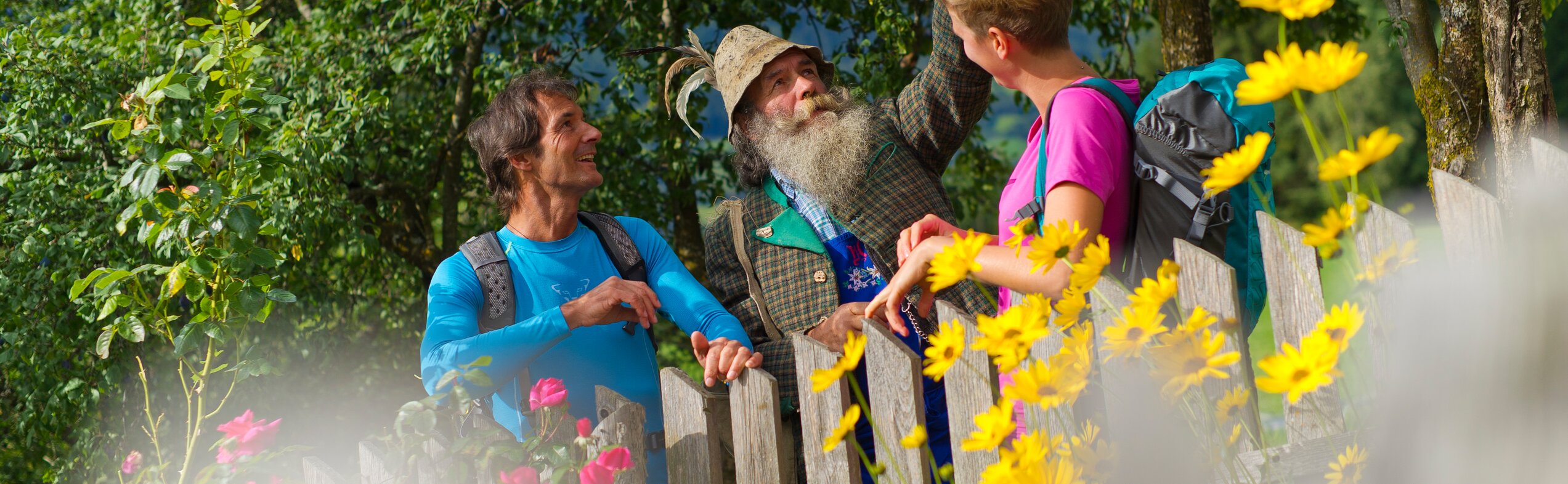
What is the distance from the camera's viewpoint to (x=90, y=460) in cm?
409

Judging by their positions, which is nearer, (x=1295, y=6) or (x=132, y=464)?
(x=1295, y=6)

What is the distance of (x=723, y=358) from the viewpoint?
191cm

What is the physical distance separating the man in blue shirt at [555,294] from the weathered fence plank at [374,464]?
0.54 ft

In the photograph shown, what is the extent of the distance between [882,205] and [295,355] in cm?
341

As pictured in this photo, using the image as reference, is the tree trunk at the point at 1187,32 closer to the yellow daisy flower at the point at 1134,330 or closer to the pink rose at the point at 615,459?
the pink rose at the point at 615,459

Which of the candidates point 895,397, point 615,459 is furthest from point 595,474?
point 895,397

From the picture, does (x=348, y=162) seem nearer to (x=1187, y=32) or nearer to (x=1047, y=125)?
(x=1187, y=32)

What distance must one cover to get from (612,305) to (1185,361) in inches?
54.8

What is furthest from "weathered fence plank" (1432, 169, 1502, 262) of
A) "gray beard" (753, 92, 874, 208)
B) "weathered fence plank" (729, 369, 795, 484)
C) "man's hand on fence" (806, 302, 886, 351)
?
"gray beard" (753, 92, 874, 208)

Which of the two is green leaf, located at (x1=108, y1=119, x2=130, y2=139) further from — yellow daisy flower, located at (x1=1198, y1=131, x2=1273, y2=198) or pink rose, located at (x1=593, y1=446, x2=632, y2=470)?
yellow daisy flower, located at (x1=1198, y1=131, x2=1273, y2=198)

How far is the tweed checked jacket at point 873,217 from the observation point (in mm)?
2471

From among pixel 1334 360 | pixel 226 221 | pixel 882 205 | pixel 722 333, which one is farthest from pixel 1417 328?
pixel 226 221

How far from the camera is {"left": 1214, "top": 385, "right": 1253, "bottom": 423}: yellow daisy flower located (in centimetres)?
106

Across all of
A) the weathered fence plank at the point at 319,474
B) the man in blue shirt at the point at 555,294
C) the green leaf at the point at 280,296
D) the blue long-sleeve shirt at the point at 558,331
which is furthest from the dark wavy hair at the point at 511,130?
the weathered fence plank at the point at 319,474
